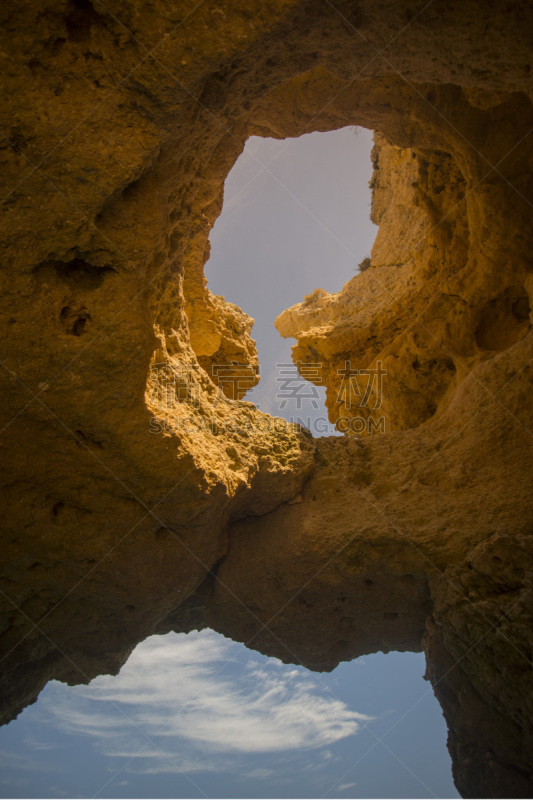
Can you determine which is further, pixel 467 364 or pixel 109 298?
pixel 467 364

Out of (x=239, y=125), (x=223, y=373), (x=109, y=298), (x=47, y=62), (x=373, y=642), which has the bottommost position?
(x=373, y=642)

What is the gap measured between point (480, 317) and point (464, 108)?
2684 millimetres

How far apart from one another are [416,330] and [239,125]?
412 cm

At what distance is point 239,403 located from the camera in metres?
5.30

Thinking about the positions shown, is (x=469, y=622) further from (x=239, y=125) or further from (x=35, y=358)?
(x=239, y=125)

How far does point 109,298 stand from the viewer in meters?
3.11

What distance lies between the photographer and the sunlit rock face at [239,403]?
2.55 meters

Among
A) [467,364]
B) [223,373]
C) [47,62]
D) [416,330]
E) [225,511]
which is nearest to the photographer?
[47,62]

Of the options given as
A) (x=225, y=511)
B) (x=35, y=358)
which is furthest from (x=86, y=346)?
(x=225, y=511)

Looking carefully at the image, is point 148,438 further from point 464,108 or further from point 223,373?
point 464,108

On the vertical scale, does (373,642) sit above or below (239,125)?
below

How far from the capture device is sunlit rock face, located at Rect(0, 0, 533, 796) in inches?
100

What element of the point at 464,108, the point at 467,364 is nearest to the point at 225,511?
the point at 467,364

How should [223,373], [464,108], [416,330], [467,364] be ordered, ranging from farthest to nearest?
[223,373] → [416,330] → [467,364] → [464,108]
